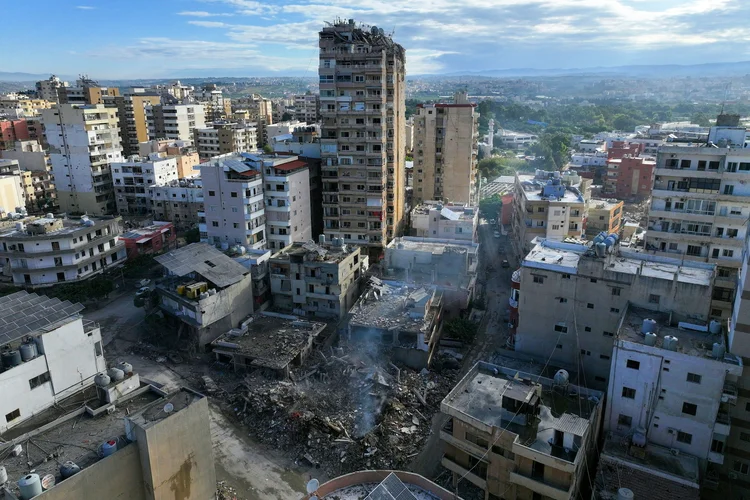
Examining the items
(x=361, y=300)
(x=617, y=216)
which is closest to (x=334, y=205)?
(x=361, y=300)

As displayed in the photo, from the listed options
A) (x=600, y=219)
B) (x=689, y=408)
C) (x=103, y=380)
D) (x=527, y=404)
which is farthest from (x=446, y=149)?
(x=103, y=380)

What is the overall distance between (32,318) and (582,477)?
69.5ft

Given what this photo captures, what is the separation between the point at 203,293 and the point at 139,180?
109ft

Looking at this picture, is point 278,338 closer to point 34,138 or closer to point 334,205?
point 334,205

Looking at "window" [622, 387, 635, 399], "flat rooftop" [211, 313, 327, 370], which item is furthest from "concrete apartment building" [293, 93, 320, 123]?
"window" [622, 387, 635, 399]

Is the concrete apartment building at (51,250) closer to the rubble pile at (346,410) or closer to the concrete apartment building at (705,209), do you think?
the rubble pile at (346,410)

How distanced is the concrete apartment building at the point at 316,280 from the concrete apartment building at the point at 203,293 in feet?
7.25

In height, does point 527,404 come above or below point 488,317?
above

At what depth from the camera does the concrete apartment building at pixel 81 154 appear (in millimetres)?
53594

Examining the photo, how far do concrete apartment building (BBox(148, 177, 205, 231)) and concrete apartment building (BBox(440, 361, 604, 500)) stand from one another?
41.6 m

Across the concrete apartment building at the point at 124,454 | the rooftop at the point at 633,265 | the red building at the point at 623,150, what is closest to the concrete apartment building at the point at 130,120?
the red building at the point at 623,150

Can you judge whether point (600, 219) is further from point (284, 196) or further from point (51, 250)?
point (51, 250)

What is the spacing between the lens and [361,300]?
99.3 ft

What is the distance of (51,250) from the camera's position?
3622cm
